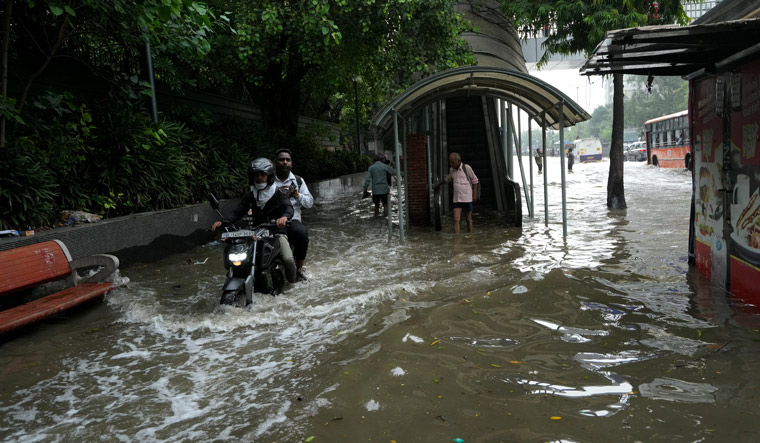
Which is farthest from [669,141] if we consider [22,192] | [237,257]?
[22,192]

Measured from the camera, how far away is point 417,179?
40.8 feet

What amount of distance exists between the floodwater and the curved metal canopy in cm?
344

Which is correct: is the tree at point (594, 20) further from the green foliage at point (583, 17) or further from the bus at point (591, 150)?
the bus at point (591, 150)

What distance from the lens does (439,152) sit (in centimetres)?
1644

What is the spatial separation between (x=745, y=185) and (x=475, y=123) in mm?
12110

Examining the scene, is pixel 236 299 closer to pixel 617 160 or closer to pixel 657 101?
pixel 617 160

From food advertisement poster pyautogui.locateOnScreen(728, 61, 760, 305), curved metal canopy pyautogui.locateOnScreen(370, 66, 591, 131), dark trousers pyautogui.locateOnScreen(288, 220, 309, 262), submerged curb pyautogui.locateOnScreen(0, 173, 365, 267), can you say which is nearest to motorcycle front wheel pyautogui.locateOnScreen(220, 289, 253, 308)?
dark trousers pyautogui.locateOnScreen(288, 220, 309, 262)

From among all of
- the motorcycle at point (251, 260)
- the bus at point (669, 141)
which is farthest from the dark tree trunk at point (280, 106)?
the bus at point (669, 141)

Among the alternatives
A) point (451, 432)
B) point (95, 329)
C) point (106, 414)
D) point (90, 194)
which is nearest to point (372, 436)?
point (451, 432)

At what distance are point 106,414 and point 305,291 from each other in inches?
129

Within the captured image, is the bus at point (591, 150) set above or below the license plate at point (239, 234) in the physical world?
above

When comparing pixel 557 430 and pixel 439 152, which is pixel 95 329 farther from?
pixel 439 152

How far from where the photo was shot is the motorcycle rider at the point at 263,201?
6227 mm

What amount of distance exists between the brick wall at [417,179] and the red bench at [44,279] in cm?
732
